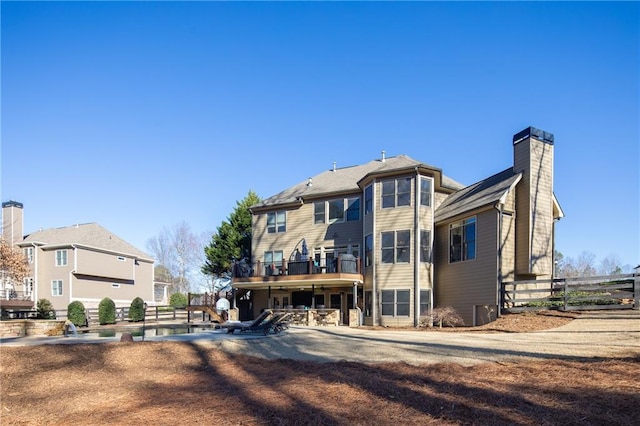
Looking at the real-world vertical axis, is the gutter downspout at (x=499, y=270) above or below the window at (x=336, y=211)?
below

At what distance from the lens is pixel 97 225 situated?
42.1 m

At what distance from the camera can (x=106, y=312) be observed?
30469mm

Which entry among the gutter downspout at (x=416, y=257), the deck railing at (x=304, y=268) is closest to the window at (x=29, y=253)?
the deck railing at (x=304, y=268)

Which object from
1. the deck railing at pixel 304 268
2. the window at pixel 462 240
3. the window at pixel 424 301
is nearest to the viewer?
the window at pixel 462 240

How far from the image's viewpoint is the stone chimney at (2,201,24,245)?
3862 centimetres

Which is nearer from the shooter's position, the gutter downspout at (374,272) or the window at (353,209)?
the gutter downspout at (374,272)

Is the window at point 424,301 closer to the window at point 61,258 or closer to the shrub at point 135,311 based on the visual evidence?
the shrub at point 135,311

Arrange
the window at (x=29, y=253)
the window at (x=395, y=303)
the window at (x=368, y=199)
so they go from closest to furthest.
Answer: the window at (x=395, y=303), the window at (x=368, y=199), the window at (x=29, y=253)

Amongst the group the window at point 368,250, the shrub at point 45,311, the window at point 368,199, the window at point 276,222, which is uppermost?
the window at point 368,199

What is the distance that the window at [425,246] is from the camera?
22.5 metres

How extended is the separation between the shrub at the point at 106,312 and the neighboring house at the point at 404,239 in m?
8.76

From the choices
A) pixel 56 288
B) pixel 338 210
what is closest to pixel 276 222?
pixel 338 210

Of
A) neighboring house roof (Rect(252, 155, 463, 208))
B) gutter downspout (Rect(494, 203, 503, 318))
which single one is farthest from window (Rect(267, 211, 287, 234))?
gutter downspout (Rect(494, 203, 503, 318))

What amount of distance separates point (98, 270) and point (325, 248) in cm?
2199
